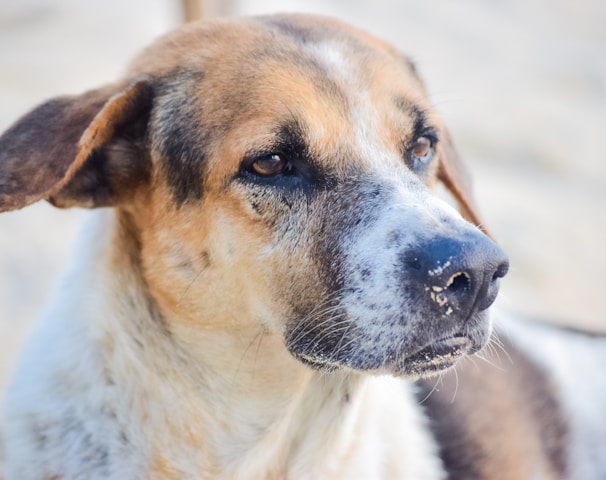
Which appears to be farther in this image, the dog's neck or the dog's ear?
the dog's neck

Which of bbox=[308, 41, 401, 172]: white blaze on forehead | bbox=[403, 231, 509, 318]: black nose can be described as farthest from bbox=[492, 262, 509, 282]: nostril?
bbox=[308, 41, 401, 172]: white blaze on forehead

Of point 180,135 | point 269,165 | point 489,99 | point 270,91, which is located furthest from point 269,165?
point 489,99

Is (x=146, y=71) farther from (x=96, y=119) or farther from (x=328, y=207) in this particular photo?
(x=328, y=207)

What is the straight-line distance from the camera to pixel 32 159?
8.73 ft

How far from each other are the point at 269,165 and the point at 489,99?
6448mm

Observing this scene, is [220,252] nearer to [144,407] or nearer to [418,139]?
[144,407]

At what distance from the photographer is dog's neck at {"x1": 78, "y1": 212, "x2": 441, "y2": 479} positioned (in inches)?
113

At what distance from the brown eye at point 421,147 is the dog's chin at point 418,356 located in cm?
76

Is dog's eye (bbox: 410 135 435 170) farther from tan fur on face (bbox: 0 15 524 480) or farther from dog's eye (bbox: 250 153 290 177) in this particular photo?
dog's eye (bbox: 250 153 290 177)

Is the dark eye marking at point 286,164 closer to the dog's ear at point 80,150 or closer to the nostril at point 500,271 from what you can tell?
the dog's ear at point 80,150

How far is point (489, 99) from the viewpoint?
28.9 feet

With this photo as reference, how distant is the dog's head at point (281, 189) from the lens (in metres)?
2.52

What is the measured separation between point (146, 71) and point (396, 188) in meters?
0.98

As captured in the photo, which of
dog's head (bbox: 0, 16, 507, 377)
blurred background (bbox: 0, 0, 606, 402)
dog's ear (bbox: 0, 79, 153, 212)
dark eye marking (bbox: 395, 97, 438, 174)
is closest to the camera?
dog's head (bbox: 0, 16, 507, 377)
